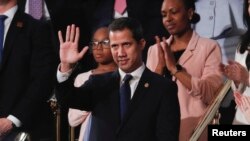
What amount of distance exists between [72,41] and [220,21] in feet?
2.71

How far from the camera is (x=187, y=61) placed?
10.6ft

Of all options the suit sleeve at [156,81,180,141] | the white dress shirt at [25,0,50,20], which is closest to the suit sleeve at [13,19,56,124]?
the white dress shirt at [25,0,50,20]

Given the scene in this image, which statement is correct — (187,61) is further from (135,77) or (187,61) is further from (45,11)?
(45,11)

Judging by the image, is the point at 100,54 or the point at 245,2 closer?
the point at 245,2

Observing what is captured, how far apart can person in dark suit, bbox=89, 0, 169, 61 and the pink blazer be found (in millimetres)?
190

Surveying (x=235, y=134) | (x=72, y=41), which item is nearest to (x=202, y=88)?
(x=235, y=134)

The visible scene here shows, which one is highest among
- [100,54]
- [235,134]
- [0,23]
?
[0,23]

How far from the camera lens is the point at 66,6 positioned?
3494mm

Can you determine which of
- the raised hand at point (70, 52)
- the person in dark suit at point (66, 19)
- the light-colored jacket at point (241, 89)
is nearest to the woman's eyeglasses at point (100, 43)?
the person in dark suit at point (66, 19)

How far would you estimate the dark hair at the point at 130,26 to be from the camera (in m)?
3.23

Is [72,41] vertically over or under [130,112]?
over

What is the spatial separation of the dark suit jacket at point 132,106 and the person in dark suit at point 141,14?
207 millimetres

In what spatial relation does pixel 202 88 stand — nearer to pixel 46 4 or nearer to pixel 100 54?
pixel 100 54

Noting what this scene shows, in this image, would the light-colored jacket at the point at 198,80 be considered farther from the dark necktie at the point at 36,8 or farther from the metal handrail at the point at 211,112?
the dark necktie at the point at 36,8
